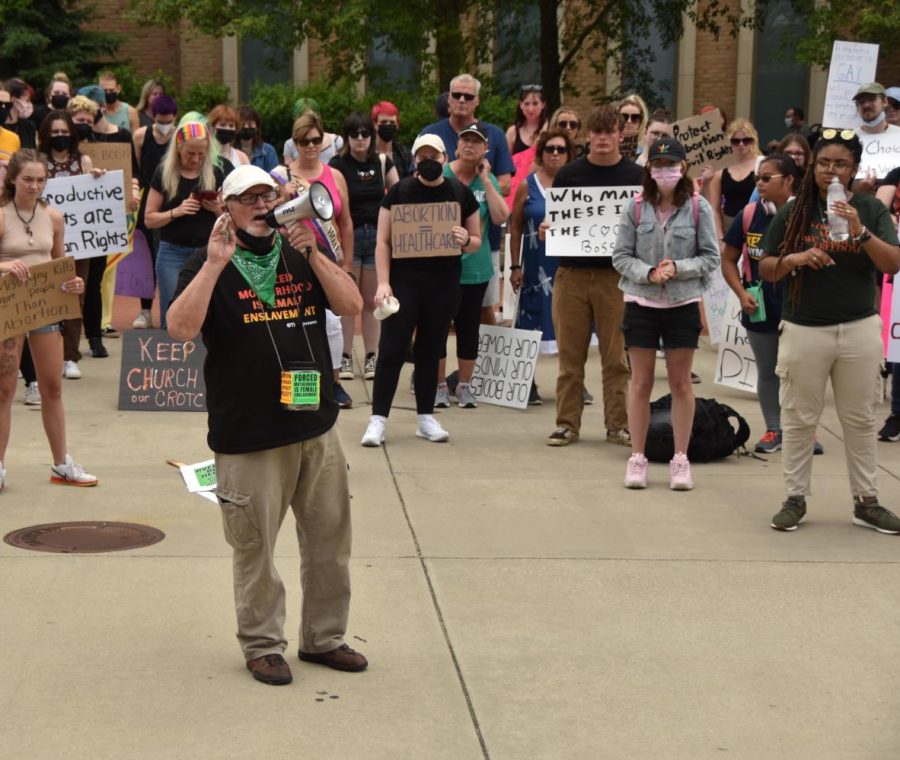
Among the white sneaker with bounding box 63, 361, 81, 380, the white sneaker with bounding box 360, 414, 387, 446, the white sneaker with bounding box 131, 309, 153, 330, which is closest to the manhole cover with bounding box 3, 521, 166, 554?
the white sneaker with bounding box 360, 414, 387, 446

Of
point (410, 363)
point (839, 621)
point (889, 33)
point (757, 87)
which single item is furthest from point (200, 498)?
point (757, 87)

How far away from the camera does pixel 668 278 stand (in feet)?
26.4

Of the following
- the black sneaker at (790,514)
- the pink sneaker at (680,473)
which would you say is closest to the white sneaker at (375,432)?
the pink sneaker at (680,473)

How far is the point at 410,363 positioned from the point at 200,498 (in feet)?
14.4

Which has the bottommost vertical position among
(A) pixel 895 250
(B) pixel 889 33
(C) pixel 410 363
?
(C) pixel 410 363

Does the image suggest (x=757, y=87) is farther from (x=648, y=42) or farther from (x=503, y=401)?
(x=503, y=401)

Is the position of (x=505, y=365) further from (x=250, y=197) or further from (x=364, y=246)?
(x=250, y=197)

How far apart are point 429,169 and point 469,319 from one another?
1.41 meters

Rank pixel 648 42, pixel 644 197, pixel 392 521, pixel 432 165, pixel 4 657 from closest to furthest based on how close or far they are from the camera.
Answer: pixel 4 657
pixel 392 521
pixel 644 197
pixel 432 165
pixel 648 42

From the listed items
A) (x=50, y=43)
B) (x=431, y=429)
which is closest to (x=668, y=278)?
(x=431, y=429)

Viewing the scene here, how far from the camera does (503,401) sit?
1066 centimetres

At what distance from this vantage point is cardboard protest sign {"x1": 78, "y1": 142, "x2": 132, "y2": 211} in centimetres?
1198

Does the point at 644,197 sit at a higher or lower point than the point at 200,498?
higher

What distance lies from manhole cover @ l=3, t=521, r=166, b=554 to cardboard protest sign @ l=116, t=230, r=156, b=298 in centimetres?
566
